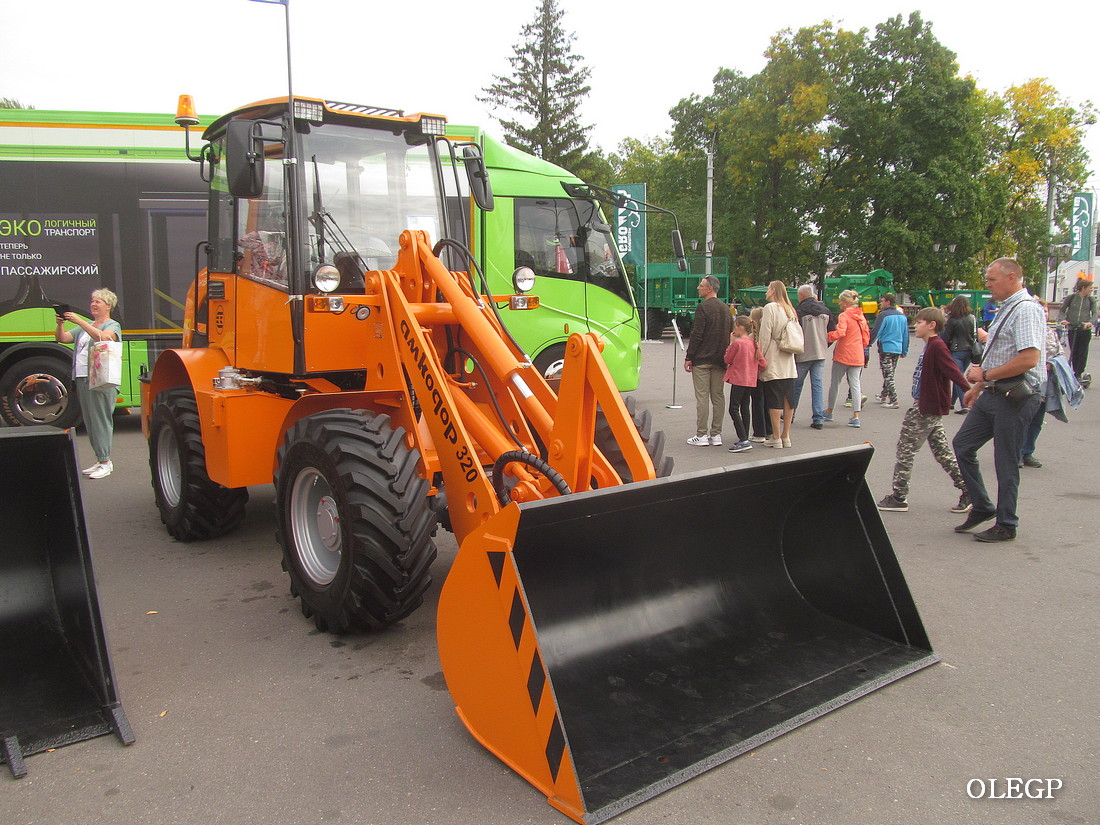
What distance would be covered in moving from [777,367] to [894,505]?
9.08 feet

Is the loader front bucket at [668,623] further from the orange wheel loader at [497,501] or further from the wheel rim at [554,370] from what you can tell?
the wheel rim at [554,370]

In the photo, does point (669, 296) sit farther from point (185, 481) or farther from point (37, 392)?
point (185, 481)

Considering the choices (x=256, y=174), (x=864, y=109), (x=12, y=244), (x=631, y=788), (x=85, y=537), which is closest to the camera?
(x=631, y=788)

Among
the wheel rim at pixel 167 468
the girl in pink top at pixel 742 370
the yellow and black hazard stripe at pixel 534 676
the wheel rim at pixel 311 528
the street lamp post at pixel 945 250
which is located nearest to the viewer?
the yellow and black hazard stripe at pixel 534 676

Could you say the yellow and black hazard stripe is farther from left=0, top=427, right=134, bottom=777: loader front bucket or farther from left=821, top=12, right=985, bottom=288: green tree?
left=821, top=12, right=985, bottom=288: green tree

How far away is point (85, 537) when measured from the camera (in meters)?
3.53

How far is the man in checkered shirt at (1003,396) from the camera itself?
17.9 feet

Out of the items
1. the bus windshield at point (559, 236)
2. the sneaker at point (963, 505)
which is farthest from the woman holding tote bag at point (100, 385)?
the sneaker at point (963, 505)

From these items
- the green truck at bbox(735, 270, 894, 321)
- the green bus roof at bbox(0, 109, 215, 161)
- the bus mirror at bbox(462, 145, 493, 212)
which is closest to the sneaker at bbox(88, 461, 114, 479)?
the green bus roof at bbox(0, 109, 215, 161)

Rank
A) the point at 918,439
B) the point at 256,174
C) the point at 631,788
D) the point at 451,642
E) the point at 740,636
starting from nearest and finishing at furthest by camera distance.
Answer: the point at 631,788 < the point at 451,642 < the point at 740,636 < the point at 256,174 < the point at 918,439

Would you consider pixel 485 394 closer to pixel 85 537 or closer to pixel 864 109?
pixel 85 537

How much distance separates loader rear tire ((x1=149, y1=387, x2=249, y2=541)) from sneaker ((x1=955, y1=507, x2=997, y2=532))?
5.38 metres

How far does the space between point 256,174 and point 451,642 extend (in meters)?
2.90

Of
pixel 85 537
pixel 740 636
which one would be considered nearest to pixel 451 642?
pixel 740 636
